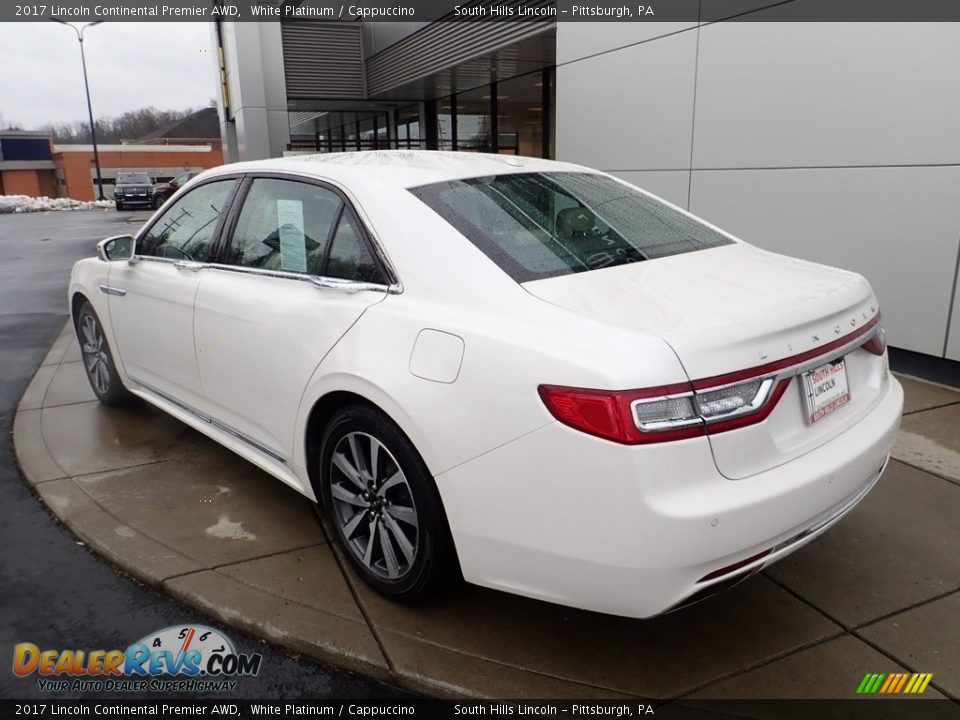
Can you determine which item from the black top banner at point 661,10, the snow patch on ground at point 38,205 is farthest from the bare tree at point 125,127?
the black top banner at point 661,10

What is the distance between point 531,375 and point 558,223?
3.11 feet

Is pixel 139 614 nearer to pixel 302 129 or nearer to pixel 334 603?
pixel 334 603

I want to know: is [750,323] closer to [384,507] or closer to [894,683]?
[894,683]

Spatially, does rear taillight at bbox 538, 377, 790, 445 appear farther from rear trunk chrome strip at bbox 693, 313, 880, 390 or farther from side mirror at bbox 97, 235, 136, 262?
side mirror at bbox 97, 235, 136, 262

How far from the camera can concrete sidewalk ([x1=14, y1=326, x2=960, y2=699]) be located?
2553mm

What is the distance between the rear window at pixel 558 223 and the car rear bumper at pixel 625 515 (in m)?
0.68

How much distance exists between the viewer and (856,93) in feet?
19.0

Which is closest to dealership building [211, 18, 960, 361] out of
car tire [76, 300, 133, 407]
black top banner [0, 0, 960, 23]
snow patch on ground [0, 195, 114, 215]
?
black top banner [0, 0, 960, 23]

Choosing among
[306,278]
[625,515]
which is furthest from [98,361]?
[625,515]

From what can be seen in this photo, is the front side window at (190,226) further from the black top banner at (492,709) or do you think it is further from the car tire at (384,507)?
the black top banner at (492,709)

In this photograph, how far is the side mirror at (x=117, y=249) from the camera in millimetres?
4449

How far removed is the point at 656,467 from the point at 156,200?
133 feet

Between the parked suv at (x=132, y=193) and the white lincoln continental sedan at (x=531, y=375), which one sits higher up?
the white lincoln continental sedan at (x=531, y=375)

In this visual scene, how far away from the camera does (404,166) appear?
10.6ft
